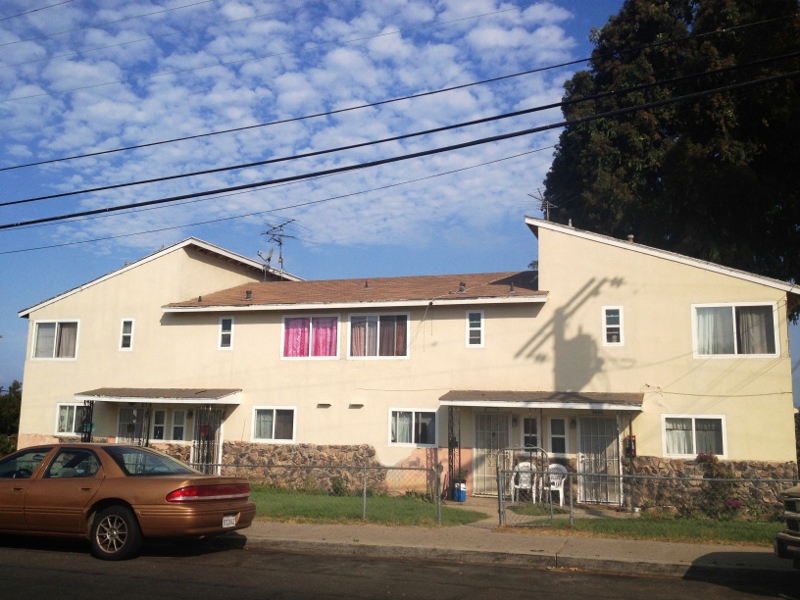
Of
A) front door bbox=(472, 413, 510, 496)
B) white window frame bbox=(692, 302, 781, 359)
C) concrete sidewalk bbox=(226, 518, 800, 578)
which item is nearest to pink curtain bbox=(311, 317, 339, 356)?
front door bbox=(472, 413, 510, 496)

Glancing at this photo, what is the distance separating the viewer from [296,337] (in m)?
21.7

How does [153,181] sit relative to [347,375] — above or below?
above

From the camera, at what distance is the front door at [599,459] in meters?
18.1

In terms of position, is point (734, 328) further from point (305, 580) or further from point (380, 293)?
point (305, 580)

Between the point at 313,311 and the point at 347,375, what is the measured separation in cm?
211

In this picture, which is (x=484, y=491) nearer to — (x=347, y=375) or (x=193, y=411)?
(x=347, y=375)

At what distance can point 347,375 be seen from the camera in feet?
68.9

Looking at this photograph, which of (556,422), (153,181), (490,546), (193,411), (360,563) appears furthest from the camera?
(193,411)

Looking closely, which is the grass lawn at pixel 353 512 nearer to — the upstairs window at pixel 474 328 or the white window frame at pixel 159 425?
the upstairs window at pixel 474 328

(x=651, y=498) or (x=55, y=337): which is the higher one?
→ (x=55, y=337)

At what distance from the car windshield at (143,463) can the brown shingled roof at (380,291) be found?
10220 mm

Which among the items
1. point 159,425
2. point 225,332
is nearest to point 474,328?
point 225,332

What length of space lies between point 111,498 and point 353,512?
17.5 feet

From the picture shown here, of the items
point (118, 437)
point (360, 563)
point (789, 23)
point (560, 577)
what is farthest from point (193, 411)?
point (789, 23)
